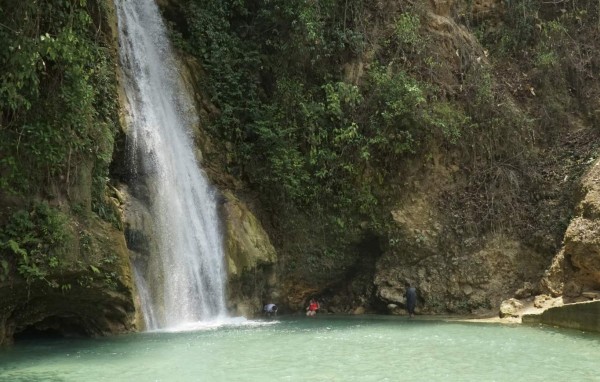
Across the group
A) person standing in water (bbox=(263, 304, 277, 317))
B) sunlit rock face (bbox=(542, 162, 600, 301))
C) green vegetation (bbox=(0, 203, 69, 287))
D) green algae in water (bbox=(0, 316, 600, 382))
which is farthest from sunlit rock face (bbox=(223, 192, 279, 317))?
sunlit rock face (bbox=(542, 162, 600, 301))

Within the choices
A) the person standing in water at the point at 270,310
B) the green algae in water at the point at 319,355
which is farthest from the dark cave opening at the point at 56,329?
the person standing in water at the point at 270,310

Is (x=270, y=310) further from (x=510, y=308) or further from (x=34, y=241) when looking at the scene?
(x=34, y=241)

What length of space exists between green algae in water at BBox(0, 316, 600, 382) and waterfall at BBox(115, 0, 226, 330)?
153cm

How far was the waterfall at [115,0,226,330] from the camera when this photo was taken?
47.9 ft

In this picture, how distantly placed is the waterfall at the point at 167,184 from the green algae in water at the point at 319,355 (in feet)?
5.03

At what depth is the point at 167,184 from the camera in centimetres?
1582

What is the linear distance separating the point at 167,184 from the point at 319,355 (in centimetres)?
716

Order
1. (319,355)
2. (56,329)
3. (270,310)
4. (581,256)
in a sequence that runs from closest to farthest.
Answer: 1. (319,355)
2. (56,329)
3. (581,256)
4. (270,310)

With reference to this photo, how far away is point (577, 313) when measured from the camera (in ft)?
43.5

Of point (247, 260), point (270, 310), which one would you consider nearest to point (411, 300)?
point (270, 310)

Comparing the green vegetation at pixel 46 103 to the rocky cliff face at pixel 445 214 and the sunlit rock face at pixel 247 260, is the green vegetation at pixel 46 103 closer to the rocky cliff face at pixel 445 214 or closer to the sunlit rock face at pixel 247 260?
the sunlit rock face at pixel 247 260

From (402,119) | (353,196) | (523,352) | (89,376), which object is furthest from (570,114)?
(89,376)

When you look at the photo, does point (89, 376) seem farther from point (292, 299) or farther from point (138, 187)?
point (292, 299)

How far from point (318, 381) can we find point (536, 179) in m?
12.8
